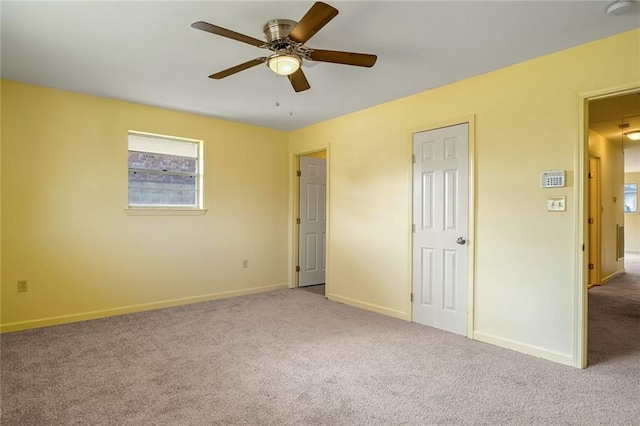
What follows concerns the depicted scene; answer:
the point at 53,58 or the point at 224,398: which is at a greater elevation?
the point at 53,58

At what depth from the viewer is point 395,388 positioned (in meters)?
2.45

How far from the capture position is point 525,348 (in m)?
3.08

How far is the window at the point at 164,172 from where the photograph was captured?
14.5ft

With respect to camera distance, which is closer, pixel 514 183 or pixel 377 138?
pixel 514 183

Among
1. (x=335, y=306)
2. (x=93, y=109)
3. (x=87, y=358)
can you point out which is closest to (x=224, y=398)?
(x=87, y=358)

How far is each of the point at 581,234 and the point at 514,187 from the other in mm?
635

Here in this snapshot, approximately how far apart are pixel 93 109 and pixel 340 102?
2.80 m

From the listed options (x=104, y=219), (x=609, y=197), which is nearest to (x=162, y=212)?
(x=104, y=219)

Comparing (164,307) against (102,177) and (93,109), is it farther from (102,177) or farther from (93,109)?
(93,109)

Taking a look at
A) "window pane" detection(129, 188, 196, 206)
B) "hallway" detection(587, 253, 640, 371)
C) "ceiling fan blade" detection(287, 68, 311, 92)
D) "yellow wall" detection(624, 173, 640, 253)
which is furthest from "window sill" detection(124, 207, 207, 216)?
"yellow wall" detection(624, 173, 640, 253)

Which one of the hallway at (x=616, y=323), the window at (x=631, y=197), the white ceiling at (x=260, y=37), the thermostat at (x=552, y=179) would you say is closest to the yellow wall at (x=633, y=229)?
the window at (x=631, y=197)

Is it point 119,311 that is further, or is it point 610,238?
point 610,238

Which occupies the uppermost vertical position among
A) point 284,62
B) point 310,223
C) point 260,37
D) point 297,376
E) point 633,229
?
point 260,37

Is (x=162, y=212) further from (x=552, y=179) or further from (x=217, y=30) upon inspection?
(x=552, y=179)
